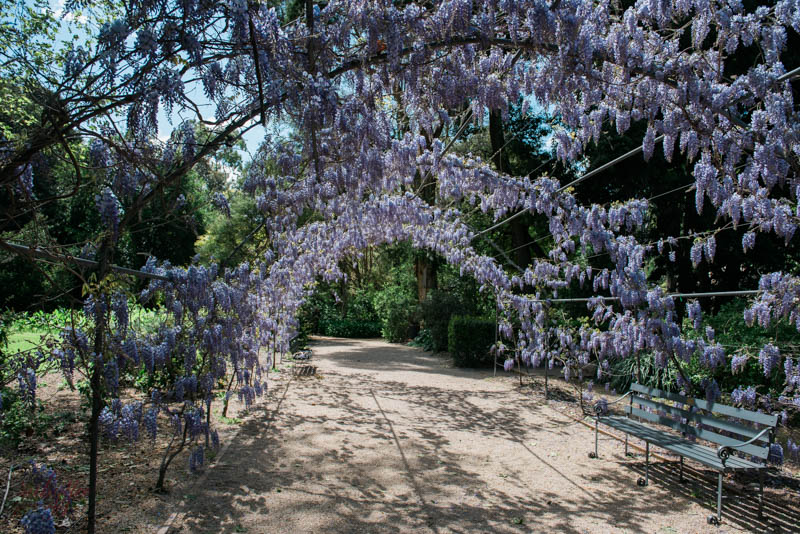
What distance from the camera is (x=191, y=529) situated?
335 centimetres

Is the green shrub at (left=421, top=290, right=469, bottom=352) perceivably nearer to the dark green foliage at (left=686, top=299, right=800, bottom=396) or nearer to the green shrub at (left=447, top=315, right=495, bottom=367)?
the green shrub at (left=447, top=315, right=495, bottom=367)

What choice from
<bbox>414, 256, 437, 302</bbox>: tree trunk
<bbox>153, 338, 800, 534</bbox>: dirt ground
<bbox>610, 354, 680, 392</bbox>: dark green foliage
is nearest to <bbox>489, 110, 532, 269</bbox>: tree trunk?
<bbox>414, 256, 437, 302</bbox>: tree trunk

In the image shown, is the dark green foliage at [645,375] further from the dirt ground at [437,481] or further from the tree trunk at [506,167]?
the tree trunk at [506,167]

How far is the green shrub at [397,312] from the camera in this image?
18.1m

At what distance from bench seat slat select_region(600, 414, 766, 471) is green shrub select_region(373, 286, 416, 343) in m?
12.8

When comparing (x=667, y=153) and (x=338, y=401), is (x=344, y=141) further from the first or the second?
(x=338, y=401)

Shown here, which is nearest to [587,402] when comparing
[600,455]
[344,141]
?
[600,455]

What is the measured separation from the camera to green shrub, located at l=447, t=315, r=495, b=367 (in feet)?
39.0

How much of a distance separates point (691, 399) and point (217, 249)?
17756mm

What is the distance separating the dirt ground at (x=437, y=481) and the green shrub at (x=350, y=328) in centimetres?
1366

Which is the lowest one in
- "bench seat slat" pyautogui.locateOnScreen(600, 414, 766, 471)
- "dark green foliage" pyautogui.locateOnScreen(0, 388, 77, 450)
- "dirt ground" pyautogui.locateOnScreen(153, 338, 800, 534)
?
"dirt ground" pyautogui.locateOnScreen(153, 338, 800, 534)

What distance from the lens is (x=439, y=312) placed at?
573 inches

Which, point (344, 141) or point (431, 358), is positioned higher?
point (344, 141)

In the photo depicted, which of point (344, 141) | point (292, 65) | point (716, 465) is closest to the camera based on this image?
point (292, 65)
